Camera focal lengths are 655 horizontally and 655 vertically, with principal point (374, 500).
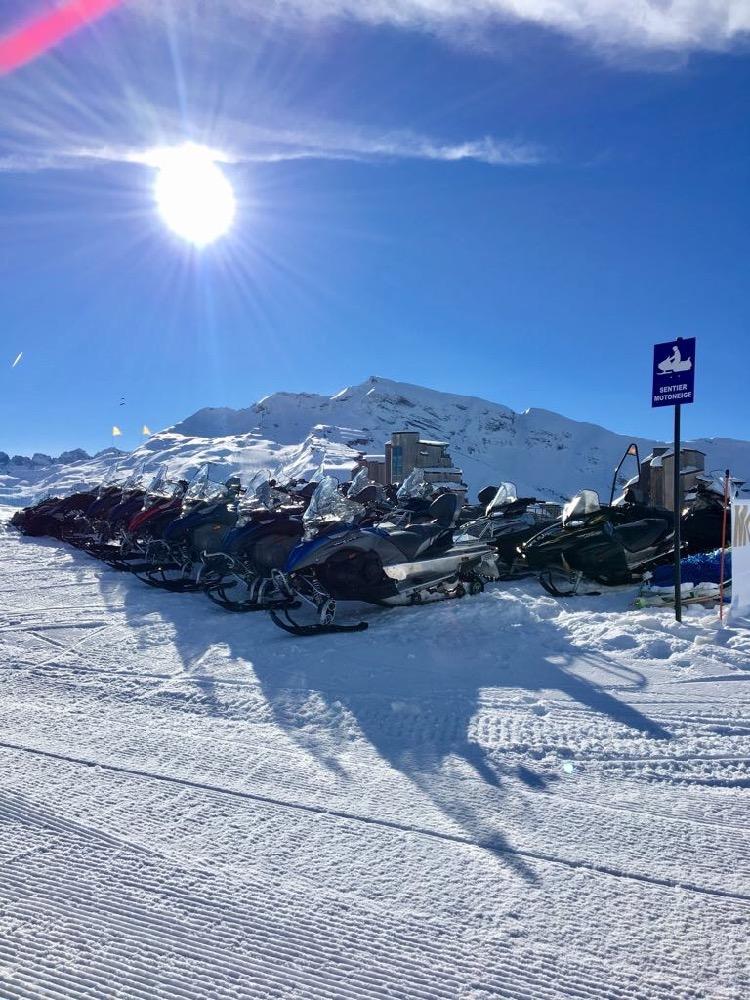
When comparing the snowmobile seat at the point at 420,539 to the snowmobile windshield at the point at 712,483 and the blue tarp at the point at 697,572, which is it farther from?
the snowmobile windshield at the point at 712,483

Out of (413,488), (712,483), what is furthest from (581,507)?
(413,488)

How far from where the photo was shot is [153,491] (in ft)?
41.3

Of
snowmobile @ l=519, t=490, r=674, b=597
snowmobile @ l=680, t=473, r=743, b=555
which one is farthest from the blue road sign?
snowmobile @ l=680, t=473, r=743, b=555

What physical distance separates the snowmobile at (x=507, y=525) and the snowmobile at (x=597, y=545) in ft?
1.74

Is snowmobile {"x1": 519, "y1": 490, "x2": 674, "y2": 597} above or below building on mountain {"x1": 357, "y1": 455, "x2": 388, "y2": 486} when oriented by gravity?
below

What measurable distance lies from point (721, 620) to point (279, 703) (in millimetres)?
3503

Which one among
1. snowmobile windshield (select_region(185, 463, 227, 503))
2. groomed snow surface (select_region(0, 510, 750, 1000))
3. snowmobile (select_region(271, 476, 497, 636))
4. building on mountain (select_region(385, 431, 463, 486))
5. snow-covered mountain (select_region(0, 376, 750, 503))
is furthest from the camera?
snow-covered mountain (select_region(0, 376, 750, 503))

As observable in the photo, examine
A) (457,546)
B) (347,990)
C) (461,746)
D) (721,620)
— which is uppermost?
Answer: (457,546)

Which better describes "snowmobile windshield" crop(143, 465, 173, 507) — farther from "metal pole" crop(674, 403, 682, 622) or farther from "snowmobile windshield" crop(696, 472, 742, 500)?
"metal pole" crop(674, 403, 682, 622)

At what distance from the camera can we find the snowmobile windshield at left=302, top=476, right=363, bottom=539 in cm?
618

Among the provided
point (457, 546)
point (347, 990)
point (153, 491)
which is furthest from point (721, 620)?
point (153, 491)

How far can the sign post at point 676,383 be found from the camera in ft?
16.7

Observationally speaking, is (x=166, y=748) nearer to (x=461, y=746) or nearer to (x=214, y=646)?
(x=461, y=746)

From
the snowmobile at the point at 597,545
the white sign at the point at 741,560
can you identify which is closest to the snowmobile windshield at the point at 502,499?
the snowmobile at the point at 597,545
